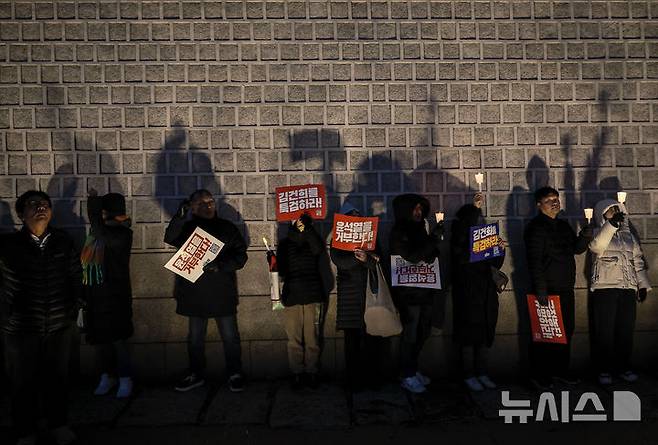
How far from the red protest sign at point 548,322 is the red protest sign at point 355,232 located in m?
1.83

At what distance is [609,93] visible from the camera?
275 inches

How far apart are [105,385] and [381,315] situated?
3.01 meters

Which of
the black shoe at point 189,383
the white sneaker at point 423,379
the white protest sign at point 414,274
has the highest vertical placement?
the white protest sign at point 414,274

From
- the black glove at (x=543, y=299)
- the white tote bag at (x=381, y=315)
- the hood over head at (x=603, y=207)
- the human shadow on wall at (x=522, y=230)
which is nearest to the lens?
the white tote bag at (x=381, y=315)

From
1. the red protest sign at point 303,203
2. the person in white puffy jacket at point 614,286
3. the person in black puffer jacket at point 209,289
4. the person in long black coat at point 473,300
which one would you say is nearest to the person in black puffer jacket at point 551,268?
the person in white puffy jacket at point 614,286

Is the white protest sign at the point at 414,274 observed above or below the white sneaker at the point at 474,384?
above

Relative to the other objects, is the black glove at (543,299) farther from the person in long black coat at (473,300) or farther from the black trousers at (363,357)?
the black trousers at (363,357)

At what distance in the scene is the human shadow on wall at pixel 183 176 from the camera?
22.1 ft

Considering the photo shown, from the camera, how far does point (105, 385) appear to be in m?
6.28

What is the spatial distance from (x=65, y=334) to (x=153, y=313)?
5.49 feet

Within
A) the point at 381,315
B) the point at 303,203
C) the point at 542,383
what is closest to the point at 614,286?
the point at 542,383

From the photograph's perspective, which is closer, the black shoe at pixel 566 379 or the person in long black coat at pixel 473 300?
the person in long black coat at pixel 473 300

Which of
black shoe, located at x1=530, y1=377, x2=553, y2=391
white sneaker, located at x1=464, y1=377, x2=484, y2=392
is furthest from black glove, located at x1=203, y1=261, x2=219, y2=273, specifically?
black shoe, located at x1=530, y1=377, x2=553, y2=391

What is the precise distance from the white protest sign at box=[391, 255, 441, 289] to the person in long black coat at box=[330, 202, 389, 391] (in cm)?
24
